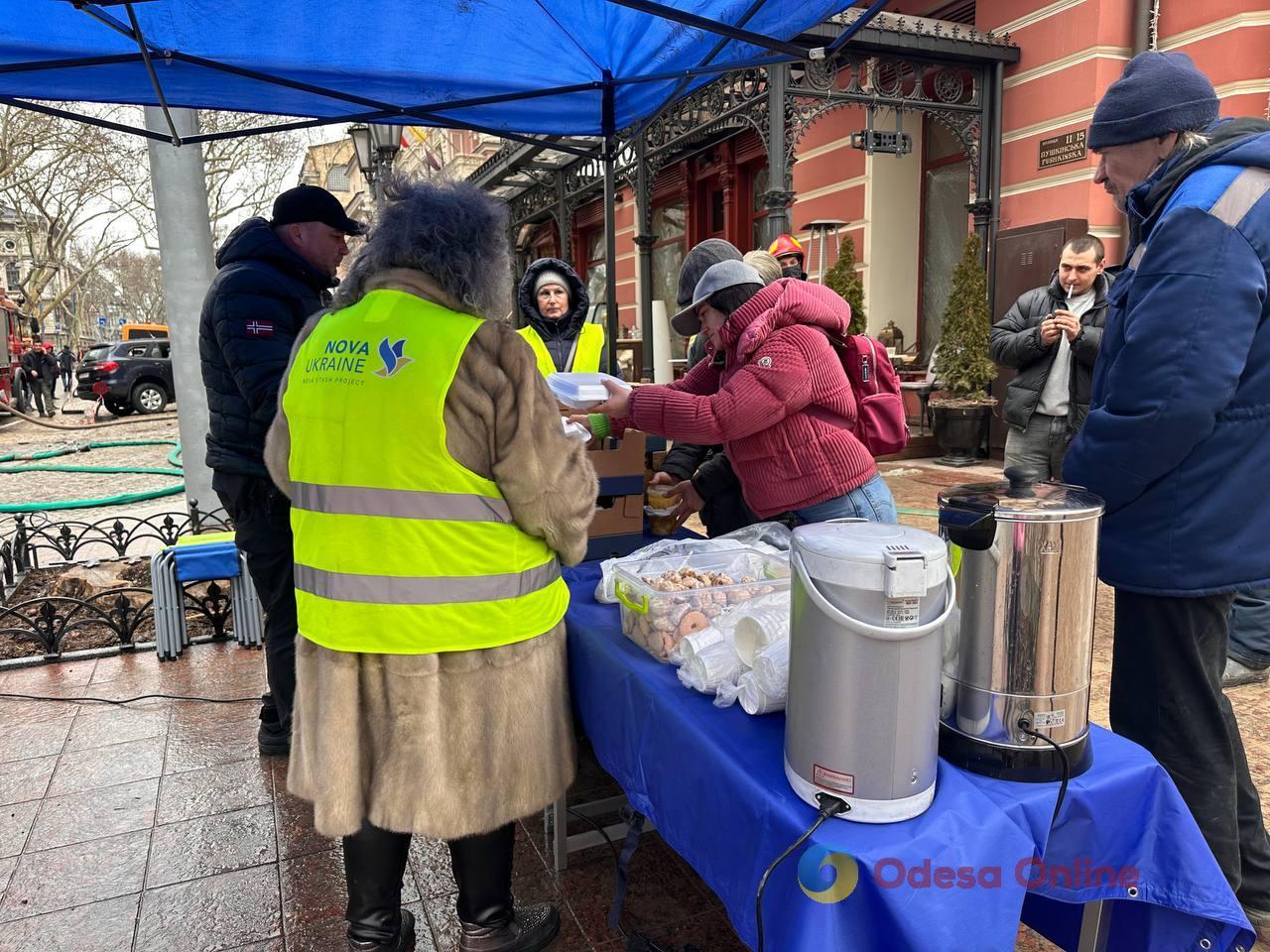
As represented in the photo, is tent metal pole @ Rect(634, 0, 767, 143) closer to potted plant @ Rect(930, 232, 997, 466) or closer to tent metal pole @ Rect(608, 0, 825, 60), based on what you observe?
tent metal pole @ Rect(608, 0, 825, 60)

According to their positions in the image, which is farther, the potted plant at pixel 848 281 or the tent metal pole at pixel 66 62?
the potted plant at pixel 848 281

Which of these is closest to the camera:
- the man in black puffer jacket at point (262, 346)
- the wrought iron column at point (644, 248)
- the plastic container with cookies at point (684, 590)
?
the plastic container with cookies at point (684, 590)

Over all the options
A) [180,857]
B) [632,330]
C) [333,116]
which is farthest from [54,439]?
[180,857]

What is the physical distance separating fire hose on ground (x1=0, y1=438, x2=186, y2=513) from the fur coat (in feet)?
21.9

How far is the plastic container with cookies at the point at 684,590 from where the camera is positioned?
1827 millimetres

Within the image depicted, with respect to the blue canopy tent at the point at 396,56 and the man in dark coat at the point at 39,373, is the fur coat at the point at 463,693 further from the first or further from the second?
the man in dark coat at the point at 39,373

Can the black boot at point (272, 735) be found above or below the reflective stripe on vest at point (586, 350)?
below

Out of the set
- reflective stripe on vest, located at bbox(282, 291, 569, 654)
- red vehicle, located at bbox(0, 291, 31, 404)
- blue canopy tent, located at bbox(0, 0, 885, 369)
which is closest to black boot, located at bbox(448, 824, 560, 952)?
reflective stripe on vest, located at bbox(282, 291, 569, 654)

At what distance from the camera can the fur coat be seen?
5.79 ft

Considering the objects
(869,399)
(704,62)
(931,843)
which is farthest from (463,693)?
(704,62)

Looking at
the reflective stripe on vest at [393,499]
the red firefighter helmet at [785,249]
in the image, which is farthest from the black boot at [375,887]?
the red firefighter helmet at [785,249]

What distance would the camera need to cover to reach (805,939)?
1187mm

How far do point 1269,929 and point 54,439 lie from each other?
19.3m

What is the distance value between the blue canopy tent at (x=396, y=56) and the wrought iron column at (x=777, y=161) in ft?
15.4
